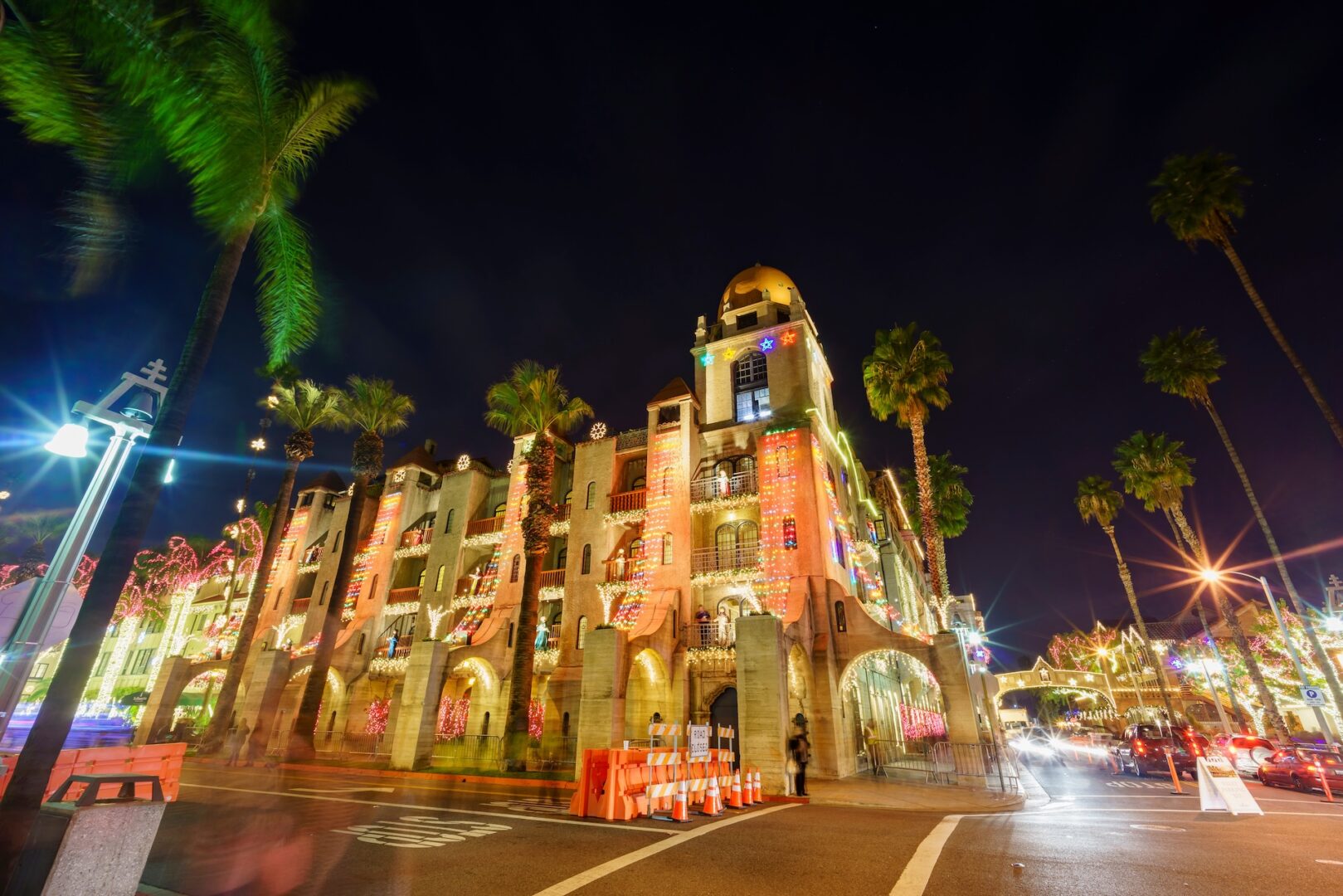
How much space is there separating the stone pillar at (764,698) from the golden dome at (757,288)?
19.3 meters

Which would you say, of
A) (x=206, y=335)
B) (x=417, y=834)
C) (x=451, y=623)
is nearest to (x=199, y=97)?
(x=206, y=335)

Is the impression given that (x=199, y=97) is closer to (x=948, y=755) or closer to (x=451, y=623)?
(x=451, y=623)

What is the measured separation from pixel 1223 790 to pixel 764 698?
34.0 ft

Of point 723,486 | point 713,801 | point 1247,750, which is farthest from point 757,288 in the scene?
point 1247,750

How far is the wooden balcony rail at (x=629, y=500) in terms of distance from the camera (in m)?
26.9

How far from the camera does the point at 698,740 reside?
12992mm

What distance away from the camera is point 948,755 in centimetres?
2080

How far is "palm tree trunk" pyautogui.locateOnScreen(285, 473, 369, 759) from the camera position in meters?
22.4

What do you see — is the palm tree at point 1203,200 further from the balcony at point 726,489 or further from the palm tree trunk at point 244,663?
the palm tree trunk at point 244,663

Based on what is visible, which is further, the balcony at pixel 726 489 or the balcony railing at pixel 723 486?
the balcony railing at pixel 723 486

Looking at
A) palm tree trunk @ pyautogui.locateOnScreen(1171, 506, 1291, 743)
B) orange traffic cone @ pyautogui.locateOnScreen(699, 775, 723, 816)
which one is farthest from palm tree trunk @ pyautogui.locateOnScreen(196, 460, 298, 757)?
palm tree trunk @ pyautogui.locateOnScreen(1171, 506, 1291, 743)

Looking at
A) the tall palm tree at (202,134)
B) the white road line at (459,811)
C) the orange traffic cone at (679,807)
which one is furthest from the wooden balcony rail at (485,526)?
the orange traffic cone at (679,807)

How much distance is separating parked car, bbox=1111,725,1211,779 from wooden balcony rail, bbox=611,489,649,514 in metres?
21.7

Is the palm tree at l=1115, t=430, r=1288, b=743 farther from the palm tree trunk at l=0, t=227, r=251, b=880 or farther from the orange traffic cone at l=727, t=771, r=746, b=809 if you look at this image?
the palm tree trunk at l=0, t=227, r=251, b=880
